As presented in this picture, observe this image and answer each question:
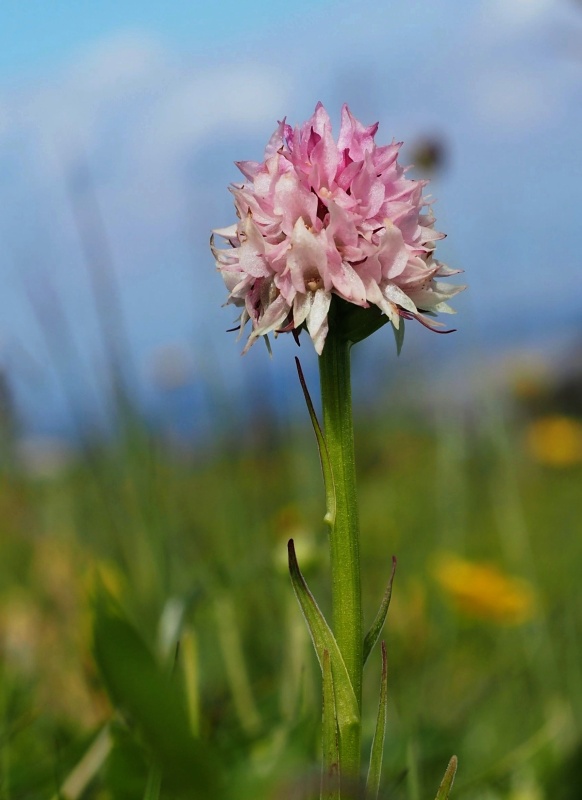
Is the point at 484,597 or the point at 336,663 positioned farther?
the point at 484,597

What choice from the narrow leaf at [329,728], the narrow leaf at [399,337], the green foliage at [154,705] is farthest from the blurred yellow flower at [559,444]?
the green foliage at [154,705]

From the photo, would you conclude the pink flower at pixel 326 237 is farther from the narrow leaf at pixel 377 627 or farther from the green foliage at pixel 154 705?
the green foliage at pixel 154 705

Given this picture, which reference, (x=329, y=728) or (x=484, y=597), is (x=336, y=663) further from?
(x=484, y=597)

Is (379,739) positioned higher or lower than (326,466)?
lower

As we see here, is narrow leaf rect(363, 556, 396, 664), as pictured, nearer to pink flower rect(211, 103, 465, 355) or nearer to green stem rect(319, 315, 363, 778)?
green stem rect(319, 315, 363, 778)

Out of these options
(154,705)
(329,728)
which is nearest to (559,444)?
(329,728)
